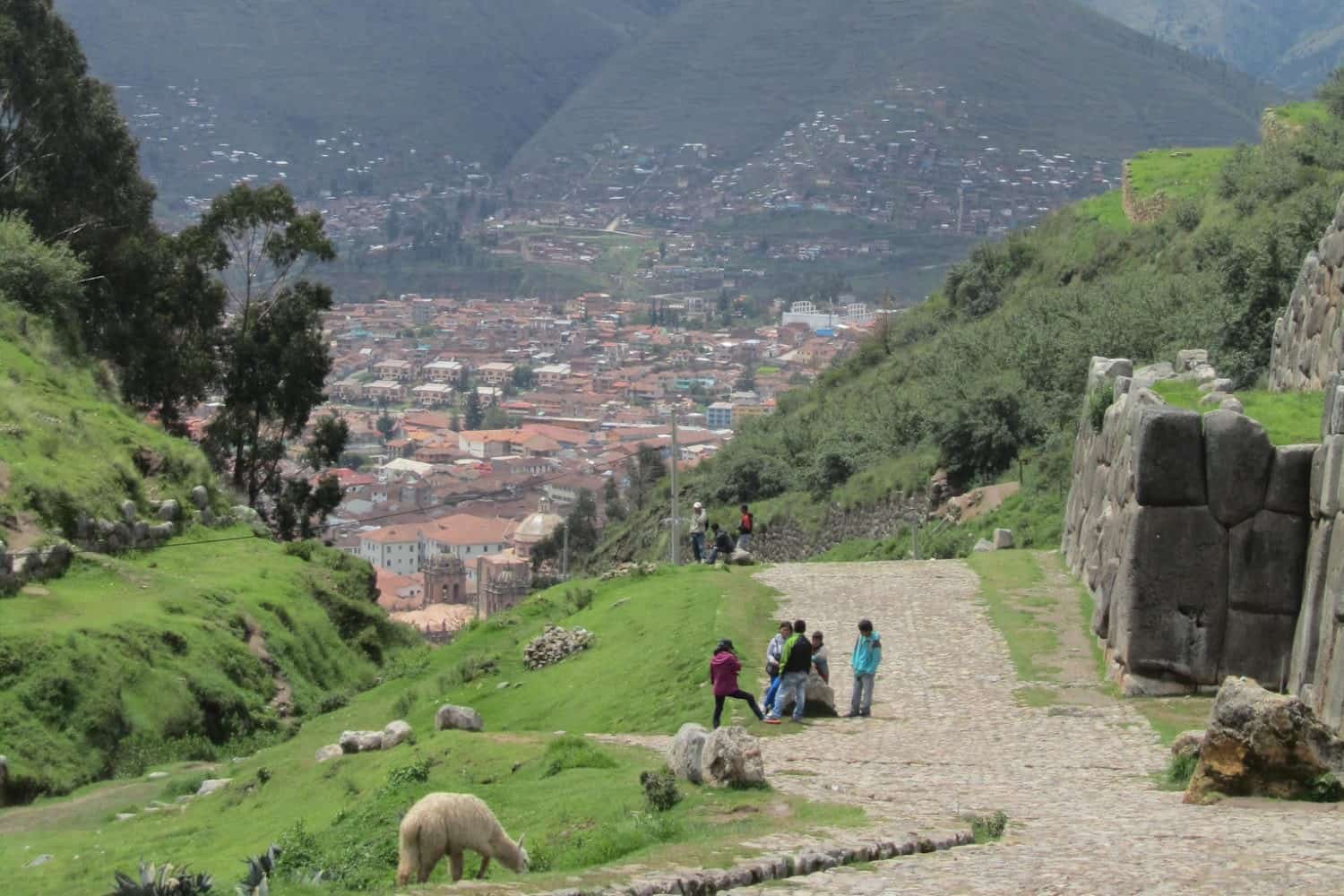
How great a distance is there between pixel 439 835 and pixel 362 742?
9000mm

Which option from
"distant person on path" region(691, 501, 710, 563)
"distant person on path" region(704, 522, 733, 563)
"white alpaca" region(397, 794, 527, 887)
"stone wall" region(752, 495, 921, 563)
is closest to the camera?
"white alpaca" region(397, 794, 527, 887)

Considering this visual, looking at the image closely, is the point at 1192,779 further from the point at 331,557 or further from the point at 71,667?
the point at 331,557

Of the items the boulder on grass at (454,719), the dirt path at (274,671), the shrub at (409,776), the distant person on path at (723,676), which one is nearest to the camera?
the shrub at (409,776)

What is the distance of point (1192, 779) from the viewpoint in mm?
17562

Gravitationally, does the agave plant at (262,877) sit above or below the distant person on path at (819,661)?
below

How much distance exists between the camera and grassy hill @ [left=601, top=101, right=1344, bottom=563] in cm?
4312

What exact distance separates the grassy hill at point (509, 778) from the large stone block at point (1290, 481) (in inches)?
254

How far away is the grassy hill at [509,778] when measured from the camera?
16.2 meters

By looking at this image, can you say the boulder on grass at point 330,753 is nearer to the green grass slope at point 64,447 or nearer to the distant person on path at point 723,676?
the distant person on path at point 723,676

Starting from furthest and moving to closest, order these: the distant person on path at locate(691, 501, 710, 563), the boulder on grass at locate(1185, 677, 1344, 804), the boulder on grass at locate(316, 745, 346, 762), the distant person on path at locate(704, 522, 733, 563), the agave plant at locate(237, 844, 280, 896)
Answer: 1. the distant person on path at locate(691, 501, 710, 563)
2. the distant person on path at locate(704, 522, 733, 563)
3. the boulder on grass at locate(316, 745, 346, 762)
4. the boulder on grass at locate(1185, 677, 1344, 804)
5. the agave plant at locate(237, 844, 280, 896)

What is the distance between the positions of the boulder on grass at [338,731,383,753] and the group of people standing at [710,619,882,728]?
3.92m

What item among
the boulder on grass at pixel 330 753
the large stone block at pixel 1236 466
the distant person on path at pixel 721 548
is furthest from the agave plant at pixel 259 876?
the distant person on path at pixel 721 548

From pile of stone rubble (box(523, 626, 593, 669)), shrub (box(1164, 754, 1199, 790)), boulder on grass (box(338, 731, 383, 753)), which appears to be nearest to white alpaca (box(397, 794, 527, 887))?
shrub (box(1164, 754, 1199, 790))

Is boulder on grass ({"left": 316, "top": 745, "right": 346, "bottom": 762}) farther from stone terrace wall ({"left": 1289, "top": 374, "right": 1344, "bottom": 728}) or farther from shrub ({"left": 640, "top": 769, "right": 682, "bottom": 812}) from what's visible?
stone terrace wall ({"left": 1289, "top": 374, "right": 1344, "bottom": 728})
